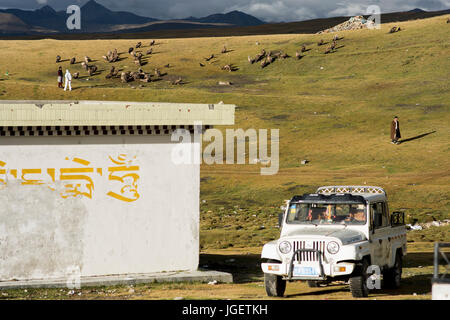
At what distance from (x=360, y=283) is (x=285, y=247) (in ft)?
5.36

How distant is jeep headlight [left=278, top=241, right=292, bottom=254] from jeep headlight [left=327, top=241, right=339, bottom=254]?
785 mm

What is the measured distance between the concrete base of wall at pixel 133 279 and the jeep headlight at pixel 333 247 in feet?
14.5

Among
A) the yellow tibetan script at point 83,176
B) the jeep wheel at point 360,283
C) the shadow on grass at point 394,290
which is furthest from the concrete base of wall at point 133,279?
the jeep wheel at point 360,283

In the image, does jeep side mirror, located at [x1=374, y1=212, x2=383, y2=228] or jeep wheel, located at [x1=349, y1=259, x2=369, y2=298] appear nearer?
jeep wheel, located at [x1=349, y1=259, x2=369, y2=298]

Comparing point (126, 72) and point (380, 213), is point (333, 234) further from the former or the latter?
point (126, 72)

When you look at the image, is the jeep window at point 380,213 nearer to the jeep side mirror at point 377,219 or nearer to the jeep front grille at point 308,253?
the jeep side mirror at point 377,219

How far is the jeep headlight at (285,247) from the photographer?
14820 mm

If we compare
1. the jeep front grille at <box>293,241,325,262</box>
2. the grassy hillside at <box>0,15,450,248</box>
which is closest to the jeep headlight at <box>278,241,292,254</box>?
the jeep front grille at <box>293,241,325,262</box>

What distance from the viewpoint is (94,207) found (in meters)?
17.9

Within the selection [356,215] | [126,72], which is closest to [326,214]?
[356,215]

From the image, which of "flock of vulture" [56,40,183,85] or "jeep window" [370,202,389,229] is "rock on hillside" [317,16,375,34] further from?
"jeep window" [370,202,389,229]

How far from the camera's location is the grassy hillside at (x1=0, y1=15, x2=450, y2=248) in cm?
3375
